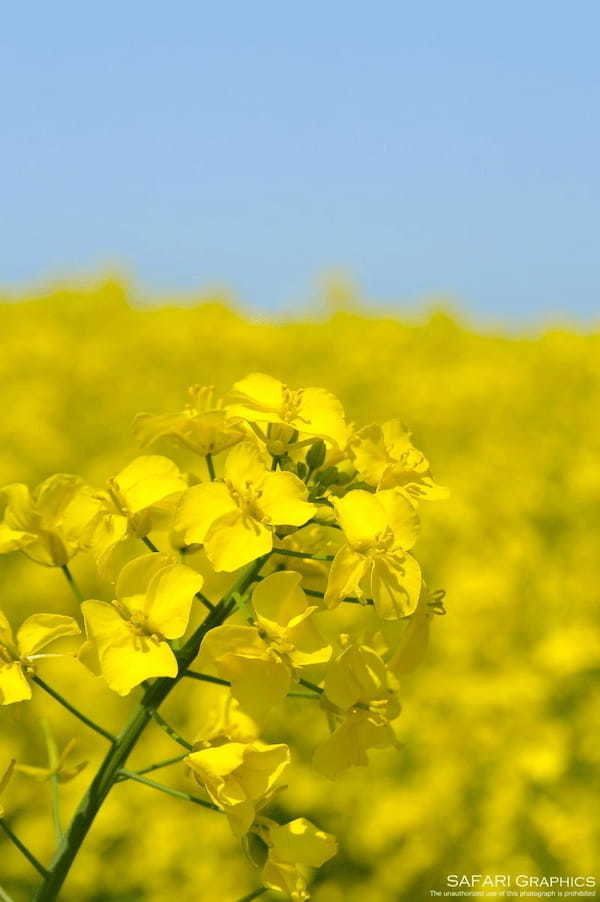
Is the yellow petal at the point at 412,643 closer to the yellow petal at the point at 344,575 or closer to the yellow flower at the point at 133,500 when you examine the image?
the yellow petal at the point at 344,575

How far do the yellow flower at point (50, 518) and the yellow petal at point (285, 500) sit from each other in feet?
0.63

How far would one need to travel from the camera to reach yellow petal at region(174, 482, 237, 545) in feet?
3.74

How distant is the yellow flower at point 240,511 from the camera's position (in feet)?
3.68

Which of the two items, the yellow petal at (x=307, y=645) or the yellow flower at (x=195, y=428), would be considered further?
the yellow flower at (x=195, y=428)

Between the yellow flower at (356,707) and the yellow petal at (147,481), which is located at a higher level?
the yellow petal at (147,481)

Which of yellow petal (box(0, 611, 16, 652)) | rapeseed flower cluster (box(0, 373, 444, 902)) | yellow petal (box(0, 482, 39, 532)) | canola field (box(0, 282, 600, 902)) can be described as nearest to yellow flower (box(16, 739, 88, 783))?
rapeseed flower cluster (box(0, 373, 444, 902))

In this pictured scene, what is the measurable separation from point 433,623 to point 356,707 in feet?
9.06

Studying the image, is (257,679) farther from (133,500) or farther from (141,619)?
(133,500)

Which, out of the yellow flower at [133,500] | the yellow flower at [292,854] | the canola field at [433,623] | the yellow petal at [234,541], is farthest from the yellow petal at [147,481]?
the canola field at [433,623]

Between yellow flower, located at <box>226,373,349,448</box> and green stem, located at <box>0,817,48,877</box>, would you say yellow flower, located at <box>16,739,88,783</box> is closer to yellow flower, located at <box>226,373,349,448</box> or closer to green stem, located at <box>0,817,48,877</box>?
green stem, located at <box>0,817,48,877</box>

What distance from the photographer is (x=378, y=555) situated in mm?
1124

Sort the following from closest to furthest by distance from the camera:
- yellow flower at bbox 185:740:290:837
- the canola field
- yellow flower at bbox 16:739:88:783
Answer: yellow flower at bbox 185:740:290:837, yellow flower at bbox 16:739:88:783, the canola field

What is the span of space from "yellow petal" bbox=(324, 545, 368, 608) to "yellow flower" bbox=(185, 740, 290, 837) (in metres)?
0.13

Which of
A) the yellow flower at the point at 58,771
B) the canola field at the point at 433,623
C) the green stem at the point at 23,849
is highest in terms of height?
the yellow flower at the point at 58,771
